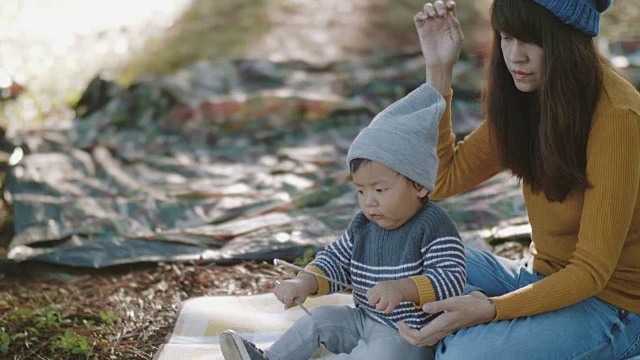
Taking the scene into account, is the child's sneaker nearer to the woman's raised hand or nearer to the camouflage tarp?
the woman's raised hand

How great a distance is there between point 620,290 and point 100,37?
17.4ft

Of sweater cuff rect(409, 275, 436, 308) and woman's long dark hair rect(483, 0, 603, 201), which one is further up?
woman's long dark hair rect(483, 0, 603, 201)

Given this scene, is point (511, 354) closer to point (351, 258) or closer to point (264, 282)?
point (351, 258)

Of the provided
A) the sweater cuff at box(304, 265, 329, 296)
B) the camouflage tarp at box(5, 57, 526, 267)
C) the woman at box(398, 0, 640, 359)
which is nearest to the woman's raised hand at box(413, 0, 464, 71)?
the woman at box(398, 0, 640, 359)

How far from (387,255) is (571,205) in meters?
0.46

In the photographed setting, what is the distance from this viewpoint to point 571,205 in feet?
6.92

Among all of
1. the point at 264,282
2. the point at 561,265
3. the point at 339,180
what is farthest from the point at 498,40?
the point at 339,180

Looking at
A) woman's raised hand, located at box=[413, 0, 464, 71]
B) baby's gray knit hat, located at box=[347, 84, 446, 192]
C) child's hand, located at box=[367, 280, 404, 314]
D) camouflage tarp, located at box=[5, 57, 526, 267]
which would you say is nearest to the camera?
child's hand, located at box=[367, 280, 404, 314]

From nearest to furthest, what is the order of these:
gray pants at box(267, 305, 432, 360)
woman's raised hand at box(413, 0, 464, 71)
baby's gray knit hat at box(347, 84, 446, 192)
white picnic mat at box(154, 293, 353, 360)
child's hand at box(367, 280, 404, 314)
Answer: child's hand at box(367, 280, 404, 314), baby's gray knit hat at box(347, 84, 446, 192), gray pants at box(267, 305, 432, 360), woman's raised hand at box(413, 0, 464, 71), white picnic mat at box(154, 293, 353, 360)

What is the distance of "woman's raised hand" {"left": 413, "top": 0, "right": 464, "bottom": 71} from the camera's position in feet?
7.73

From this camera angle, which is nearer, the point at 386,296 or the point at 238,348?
the point at 386,296

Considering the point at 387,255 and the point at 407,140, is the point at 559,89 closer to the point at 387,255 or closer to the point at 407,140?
the point at 407,140

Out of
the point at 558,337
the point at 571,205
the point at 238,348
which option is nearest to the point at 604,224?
the point at 571,205

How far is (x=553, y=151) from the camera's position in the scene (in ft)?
6.73
